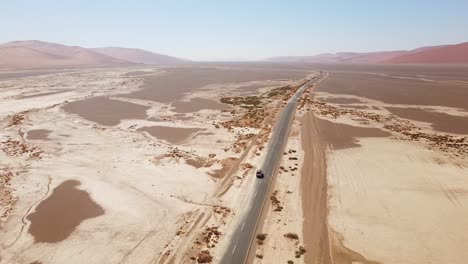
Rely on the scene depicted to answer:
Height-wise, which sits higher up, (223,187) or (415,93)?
(415,93)

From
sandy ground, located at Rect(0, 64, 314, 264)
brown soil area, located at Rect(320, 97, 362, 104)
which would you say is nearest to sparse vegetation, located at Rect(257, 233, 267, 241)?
sandy ground, located at Rect(0, 64, 314, 264)

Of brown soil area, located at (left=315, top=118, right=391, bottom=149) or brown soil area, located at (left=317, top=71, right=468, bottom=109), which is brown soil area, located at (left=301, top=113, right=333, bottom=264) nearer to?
brown soil area, located at (left=315, top=118, right=391, bottom=149)

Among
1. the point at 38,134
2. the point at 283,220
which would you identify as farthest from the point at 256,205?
the point at 38,134

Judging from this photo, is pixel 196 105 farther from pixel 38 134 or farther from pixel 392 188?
pixel 392 188

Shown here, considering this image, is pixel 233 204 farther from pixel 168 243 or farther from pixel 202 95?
pixel 202 95

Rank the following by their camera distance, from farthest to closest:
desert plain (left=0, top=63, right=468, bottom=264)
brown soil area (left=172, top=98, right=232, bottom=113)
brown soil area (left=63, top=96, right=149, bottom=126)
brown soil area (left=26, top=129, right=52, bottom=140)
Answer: brown soil area (left=172, top=98, right=232, bottom=113), brown soil area (left=63, top=96, right=149, bottom=126), brown soil area (left=26, top=129, right=52, bottom=140), desert plain (left=0, top=63, right=468, bottom=264)

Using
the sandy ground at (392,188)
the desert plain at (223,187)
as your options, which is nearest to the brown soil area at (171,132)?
the desert plain at (223,187)

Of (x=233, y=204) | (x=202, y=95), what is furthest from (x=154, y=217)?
(x=202, y=95)
